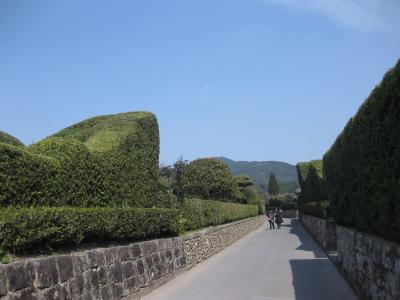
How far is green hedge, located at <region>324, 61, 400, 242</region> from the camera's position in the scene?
584cm

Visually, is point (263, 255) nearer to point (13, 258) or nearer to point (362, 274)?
point (362, 274)

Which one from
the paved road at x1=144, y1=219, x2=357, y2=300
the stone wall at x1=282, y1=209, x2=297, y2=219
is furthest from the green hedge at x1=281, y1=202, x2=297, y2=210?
the paved road at x1=144, y1=219, x2=357, y2=300

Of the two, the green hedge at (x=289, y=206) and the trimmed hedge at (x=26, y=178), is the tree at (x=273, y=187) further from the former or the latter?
the trimmed hedge at (x=26, y=178)

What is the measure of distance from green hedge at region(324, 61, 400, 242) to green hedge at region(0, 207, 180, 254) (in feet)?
15.4

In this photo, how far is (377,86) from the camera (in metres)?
6.96

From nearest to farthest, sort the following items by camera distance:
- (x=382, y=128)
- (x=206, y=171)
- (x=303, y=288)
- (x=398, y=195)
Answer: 1. (x=398, y=195)
2. (x=382, y=128)
3. (x=303, y=288)
4. (x=206, y=171)

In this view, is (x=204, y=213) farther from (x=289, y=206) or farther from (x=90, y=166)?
(x=289, y=206)

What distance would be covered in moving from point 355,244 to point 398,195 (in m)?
3.76

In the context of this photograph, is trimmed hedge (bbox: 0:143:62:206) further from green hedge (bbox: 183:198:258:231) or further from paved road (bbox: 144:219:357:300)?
green hedge (bbox: 183:198:258:231)

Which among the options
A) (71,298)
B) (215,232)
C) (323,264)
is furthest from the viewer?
(215,232)

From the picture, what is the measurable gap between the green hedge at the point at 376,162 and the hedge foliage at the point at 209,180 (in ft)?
74.1

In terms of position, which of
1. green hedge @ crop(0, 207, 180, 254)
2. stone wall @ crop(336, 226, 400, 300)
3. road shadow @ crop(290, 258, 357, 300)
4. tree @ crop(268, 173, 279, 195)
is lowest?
road shadow @ crop(290, 258, 357, 300)

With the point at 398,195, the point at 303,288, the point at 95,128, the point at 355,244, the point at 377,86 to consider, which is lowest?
the point at 303,288

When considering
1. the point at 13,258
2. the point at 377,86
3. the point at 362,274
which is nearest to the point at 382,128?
the point at 377,86
